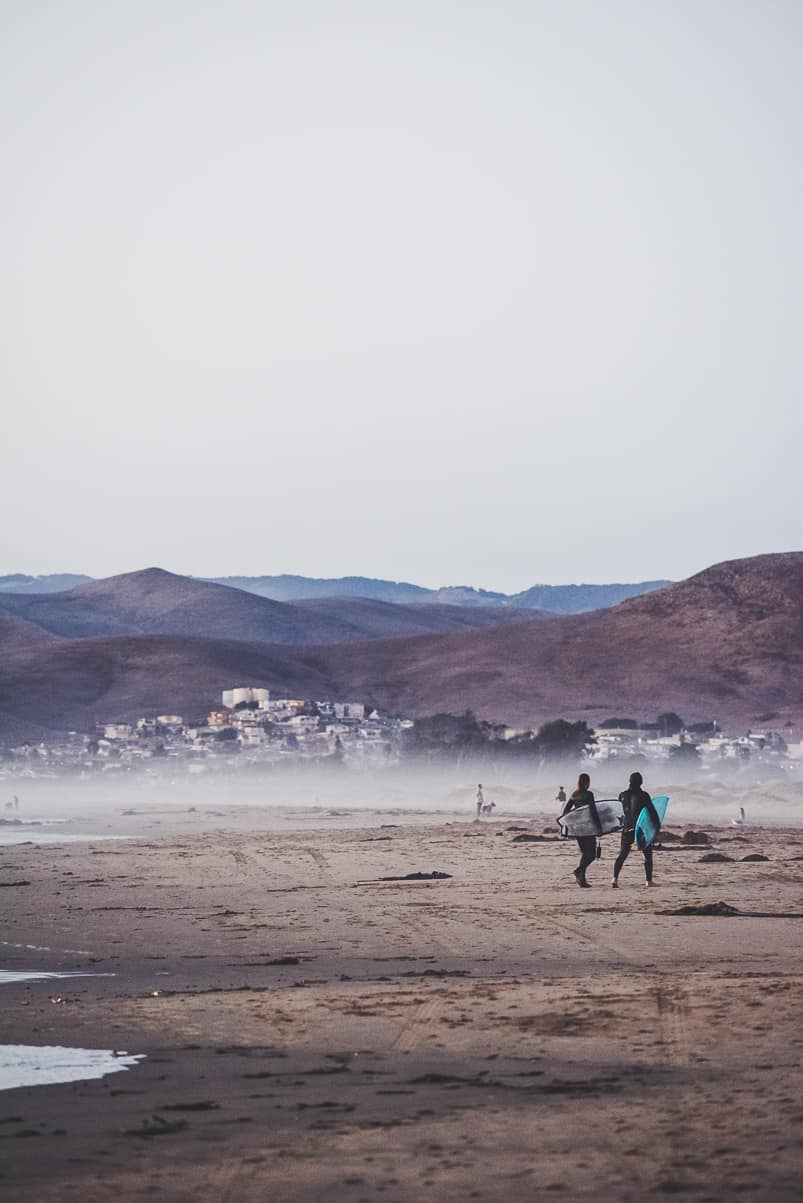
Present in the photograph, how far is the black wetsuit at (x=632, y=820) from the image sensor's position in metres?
21.5

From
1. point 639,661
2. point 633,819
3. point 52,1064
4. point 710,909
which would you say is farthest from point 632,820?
point 639,661

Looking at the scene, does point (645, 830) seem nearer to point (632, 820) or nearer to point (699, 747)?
point (632, 820)

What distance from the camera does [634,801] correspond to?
71.4 ft

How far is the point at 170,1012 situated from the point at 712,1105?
4.59m

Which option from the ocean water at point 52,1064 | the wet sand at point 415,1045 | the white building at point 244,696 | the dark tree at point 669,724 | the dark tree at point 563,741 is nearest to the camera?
the wet sand at point 415,1045

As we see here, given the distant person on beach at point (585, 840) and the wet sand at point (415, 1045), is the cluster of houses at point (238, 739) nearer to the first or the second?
the distant person on beach at point (585, 840)

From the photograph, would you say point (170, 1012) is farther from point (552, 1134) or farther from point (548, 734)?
point (548, 734)

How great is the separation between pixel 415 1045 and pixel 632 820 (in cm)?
1194

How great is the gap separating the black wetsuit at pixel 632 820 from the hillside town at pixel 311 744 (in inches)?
2682

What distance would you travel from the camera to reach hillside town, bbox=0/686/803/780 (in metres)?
97.0

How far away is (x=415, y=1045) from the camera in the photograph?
990 centimetres

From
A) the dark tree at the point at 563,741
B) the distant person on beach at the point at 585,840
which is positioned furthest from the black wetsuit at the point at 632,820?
the dark tree at the point at 563,741

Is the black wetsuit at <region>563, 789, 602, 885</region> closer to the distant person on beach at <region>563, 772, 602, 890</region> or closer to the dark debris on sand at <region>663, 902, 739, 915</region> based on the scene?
the distant person on beach at <region>563, 772, 602, 890</region>

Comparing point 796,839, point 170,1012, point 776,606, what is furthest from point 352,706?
point 170,1012
